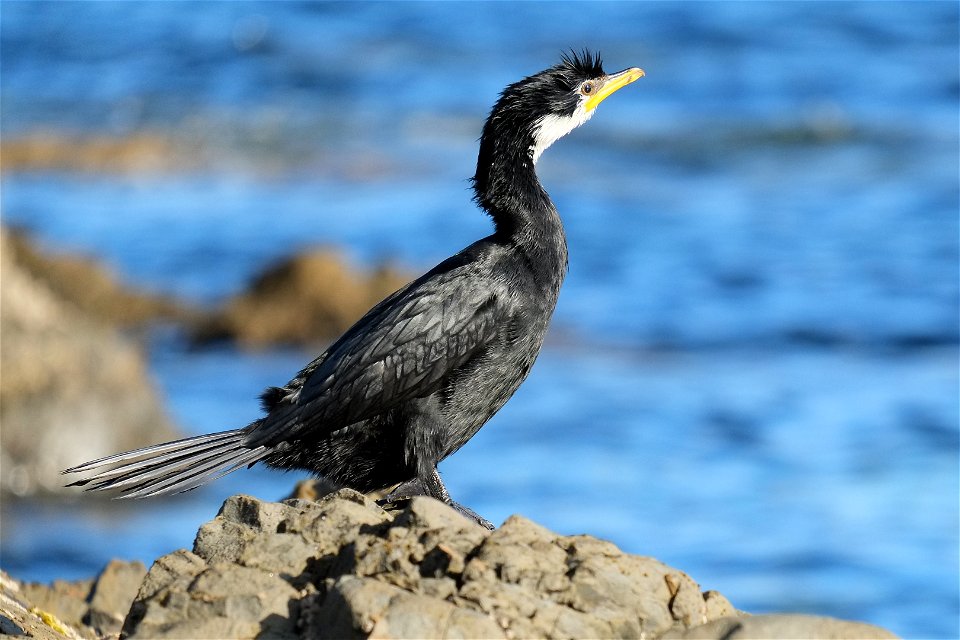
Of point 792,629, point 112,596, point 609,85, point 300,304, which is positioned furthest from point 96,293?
point 792,629

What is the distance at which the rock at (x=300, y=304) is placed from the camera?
46.4 feet

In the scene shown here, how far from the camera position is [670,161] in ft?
65.6

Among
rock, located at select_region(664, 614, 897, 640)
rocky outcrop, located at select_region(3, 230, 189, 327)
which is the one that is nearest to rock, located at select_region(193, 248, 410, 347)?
rocky outcrop, located at select_region(3, 230, 189, 327)

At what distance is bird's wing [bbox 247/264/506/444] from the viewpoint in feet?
18.8

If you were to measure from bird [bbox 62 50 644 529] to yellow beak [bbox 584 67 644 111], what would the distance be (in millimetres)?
907

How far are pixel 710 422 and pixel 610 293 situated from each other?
3238 mm

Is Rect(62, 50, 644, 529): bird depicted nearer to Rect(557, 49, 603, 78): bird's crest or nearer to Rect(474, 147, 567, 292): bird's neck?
Rect(474, 147, 567, 292): bird's neck

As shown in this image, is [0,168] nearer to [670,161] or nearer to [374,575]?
[670,161]

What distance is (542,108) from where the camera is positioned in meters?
6.55

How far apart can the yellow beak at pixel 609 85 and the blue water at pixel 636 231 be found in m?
3.75

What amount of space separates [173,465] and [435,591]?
2054 mm

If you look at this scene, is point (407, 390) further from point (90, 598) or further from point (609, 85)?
point (609, 85)

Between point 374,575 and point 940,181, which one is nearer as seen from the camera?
point 374,575

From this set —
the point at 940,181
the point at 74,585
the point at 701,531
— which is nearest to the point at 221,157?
the point at 940,181
